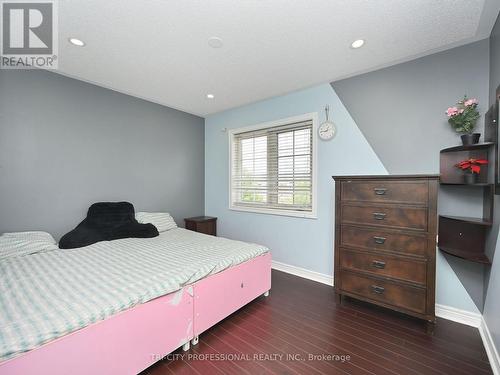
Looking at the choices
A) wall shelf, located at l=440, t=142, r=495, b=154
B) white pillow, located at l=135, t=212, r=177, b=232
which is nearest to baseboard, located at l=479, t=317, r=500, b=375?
wall shelf, located at l=440, t=142, r=495, b=154

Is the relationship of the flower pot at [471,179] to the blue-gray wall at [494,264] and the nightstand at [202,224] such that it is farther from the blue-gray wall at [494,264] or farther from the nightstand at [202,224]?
the nightstand at [202,224]

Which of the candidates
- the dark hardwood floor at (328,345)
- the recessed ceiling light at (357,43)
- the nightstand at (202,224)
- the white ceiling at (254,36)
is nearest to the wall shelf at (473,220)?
the dark hardwood floor at (328,345)

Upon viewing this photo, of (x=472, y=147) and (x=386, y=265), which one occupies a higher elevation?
(x=472, y=147)

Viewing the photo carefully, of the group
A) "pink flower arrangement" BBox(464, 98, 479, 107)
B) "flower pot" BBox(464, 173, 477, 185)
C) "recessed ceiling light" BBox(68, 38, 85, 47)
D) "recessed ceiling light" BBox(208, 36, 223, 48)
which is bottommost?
"flower pot" BBox(464, 173, 477, 185)

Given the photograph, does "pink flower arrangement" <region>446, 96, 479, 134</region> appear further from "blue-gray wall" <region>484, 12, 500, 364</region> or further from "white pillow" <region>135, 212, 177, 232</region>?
"white pillow" <region>135, 212, 177, 232</region>

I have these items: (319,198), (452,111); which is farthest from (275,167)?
(452,111)

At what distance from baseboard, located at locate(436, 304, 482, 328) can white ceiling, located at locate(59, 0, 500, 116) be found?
2494mm

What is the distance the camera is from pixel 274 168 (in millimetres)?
3379

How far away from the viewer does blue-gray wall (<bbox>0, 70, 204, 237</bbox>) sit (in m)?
2.36

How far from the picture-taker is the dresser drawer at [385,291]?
6.22 ft

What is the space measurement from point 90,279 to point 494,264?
3.07 meters

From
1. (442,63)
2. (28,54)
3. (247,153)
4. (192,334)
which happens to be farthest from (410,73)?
(28,54)

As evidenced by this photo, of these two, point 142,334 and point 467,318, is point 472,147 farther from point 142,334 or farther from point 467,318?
point 142,334

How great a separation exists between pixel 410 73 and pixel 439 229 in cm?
162
